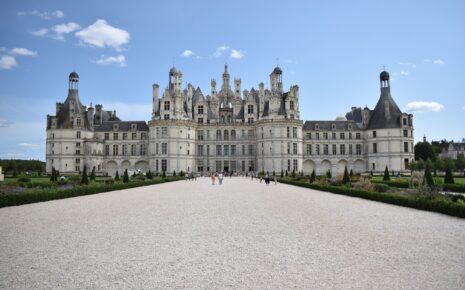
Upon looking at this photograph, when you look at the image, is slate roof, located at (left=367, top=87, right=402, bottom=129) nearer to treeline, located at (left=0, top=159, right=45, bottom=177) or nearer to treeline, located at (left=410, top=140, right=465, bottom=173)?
treeline, located at (left=410, top=140, right=465, bottom=173)

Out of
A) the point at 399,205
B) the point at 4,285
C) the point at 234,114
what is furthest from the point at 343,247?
the point at 234,114

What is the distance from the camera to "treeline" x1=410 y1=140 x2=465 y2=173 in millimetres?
52219

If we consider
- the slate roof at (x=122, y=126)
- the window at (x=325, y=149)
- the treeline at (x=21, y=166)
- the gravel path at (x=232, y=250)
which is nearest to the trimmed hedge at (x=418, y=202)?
the gravel path at (x=232, y=250)

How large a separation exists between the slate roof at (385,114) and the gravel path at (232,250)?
49.1 meters

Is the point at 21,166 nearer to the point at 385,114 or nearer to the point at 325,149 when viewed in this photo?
the point at 325,149

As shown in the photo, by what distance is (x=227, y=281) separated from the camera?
679cm

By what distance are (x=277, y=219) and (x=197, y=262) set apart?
246 inches

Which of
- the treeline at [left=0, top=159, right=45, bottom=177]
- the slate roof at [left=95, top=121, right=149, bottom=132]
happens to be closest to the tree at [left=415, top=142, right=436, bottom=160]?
the slate roof at [left=95, top=121, right=149, bottom=132]

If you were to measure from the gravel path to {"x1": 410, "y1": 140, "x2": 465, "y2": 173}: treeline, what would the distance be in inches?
941

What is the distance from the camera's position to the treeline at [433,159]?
5222 cm

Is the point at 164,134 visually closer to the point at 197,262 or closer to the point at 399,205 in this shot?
the point at 399,205

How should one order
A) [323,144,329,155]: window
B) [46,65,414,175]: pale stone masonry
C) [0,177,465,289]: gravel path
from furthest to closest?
[323,144,329,155]: window < [46,65,414,175]: pale stone masonry < [0,177,465,289]: gravel path

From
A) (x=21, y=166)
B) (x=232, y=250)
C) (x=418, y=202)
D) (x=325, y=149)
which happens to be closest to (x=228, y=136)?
(x=325, y=149)

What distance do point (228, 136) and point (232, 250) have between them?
56.1 m
